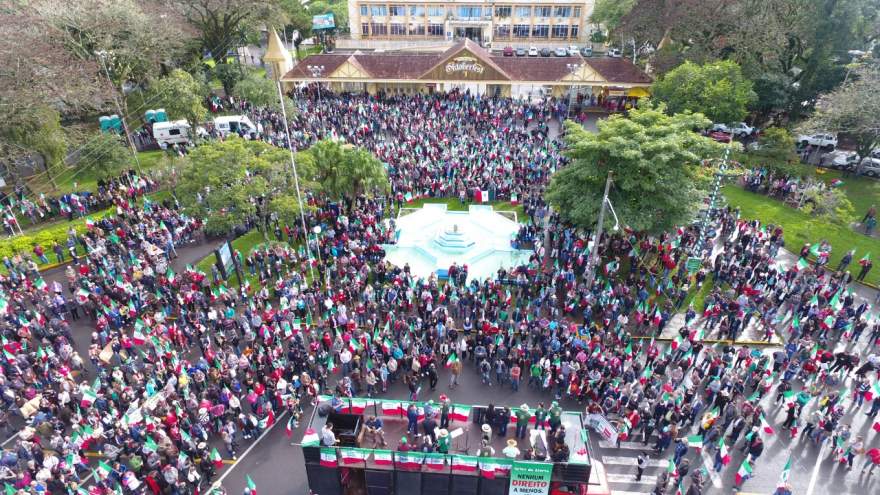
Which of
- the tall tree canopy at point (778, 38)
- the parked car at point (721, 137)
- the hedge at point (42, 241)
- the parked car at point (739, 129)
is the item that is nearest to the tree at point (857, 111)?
the tall tree canopy at point (778, 38)

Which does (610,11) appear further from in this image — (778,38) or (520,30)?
(778,38)

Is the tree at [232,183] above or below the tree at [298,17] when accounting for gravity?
below

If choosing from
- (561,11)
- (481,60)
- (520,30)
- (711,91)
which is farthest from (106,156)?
(561,11)

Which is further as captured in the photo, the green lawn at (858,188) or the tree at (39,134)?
the green lawn at (858,188)

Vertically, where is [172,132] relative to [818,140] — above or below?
below

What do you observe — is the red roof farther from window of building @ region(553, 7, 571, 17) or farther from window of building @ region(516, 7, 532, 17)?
Result: window of building @ region(516, 7, 532, 17)

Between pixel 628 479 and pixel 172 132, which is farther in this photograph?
pixel 172 132

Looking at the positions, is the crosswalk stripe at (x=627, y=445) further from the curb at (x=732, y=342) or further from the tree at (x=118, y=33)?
the tree at (x=118, y=33)

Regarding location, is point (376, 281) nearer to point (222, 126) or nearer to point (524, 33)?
point (222, 126)
